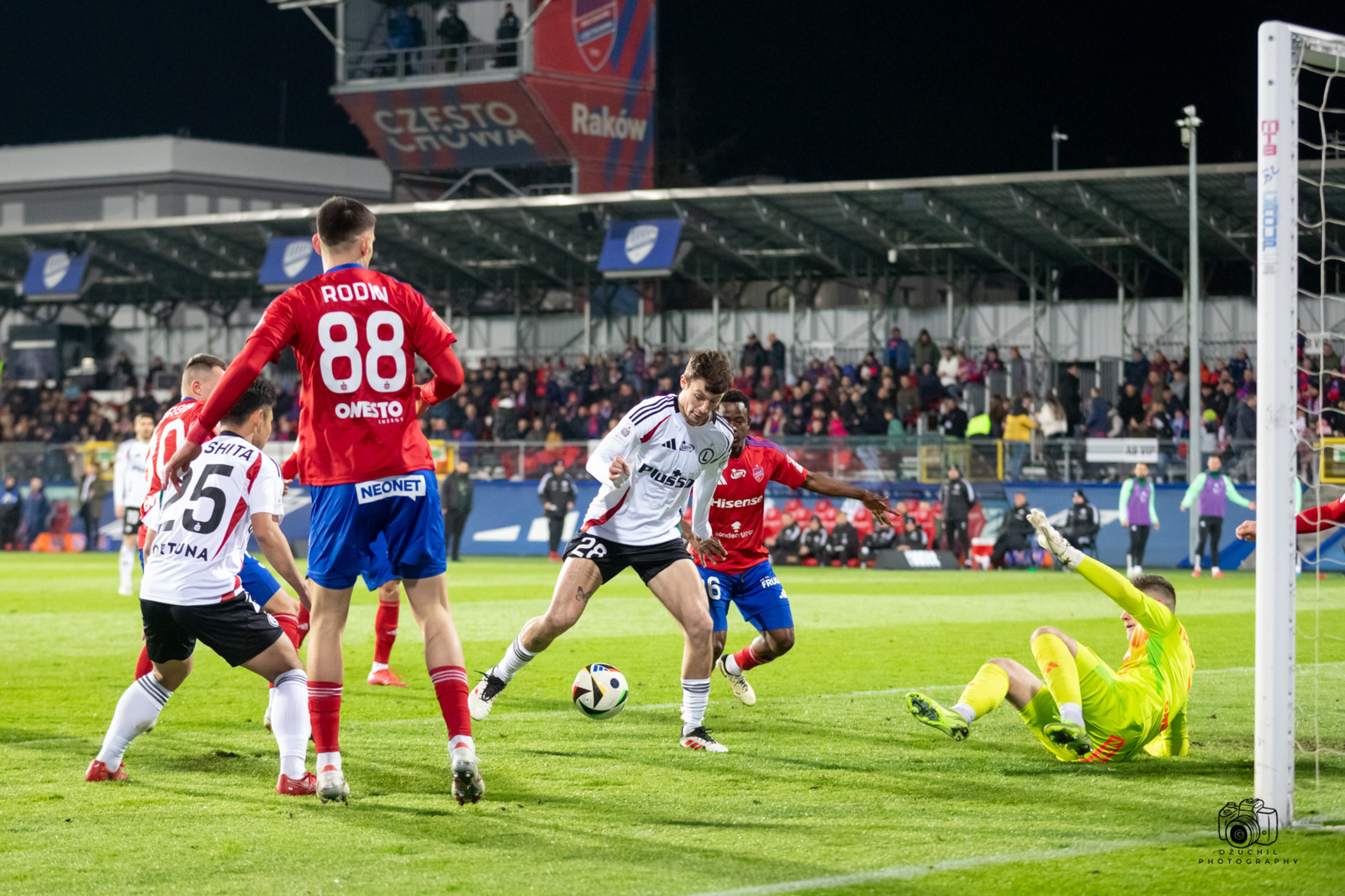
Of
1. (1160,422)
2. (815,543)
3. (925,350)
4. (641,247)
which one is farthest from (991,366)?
(641,247)

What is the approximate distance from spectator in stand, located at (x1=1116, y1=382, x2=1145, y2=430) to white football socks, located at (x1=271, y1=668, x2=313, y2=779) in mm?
24820

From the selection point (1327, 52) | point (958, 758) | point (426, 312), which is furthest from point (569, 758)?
point (1327, 52)

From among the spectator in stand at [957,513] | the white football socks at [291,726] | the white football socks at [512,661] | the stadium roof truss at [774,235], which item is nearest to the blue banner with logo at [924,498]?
the spectator in stand at [957,513]

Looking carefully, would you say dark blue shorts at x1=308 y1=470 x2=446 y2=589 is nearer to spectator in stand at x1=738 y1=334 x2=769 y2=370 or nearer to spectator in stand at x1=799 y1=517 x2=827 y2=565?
spectator in stand at x1=799 y1=517 x2=827 y2=565

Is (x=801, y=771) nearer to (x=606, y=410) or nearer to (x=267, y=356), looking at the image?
(x=267, y=356)

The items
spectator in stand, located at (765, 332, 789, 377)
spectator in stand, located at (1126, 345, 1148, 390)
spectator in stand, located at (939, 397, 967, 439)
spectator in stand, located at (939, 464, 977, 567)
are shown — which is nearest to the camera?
spectator in stand, located at (939, 464, 977, 567)

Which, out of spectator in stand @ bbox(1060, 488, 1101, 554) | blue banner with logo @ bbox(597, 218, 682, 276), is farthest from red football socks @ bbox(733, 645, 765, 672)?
blue banner with logo @ bbox(597, 218, 682, 276)

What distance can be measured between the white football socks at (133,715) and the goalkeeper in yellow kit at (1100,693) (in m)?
3.45

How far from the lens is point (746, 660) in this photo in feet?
29.5

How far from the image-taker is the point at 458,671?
588cm

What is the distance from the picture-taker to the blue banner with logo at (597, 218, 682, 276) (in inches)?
1298

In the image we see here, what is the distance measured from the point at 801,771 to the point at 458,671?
5.79ft

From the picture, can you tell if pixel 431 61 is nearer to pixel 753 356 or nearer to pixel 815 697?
pixel 753 356

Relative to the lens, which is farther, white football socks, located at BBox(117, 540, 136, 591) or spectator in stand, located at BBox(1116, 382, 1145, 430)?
spectator in stand, located at BBox(1116, 382, 1145, 430)
